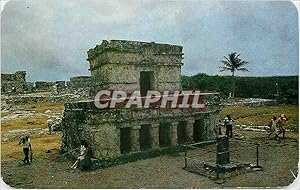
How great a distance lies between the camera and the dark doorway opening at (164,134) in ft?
29.8

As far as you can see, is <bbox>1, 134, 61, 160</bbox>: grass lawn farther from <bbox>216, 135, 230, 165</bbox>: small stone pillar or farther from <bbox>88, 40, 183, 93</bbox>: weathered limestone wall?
<bbox>216, 135, 230, 165</bbox>: small stone pillar

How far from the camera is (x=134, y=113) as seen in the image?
841 cm

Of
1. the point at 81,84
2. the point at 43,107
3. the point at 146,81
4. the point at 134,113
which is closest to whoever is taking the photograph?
the point at 134,113

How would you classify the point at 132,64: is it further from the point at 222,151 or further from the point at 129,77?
the point at 222,151

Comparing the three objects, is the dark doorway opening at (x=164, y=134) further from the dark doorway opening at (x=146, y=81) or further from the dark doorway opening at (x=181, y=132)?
the dark doorway opening at (x=146, y=81)

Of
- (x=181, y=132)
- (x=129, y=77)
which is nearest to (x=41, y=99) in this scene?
(x=129, y=77)

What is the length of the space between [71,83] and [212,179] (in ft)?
32.7

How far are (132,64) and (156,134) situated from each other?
194cm

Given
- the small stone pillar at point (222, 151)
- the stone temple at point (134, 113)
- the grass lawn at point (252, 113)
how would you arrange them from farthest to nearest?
the grass lawn at point (252, 113), the stone temple at point (134, 113), the small stone pillar at point (222, 151)

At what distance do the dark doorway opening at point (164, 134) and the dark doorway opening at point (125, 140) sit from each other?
1.00 meters

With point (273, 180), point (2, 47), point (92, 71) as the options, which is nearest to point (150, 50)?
point (92, 71)

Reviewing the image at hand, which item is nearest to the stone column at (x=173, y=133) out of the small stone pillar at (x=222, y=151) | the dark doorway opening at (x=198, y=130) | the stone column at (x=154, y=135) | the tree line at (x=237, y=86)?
the stone column at (x=154, y=135)

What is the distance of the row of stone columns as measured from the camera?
843cm

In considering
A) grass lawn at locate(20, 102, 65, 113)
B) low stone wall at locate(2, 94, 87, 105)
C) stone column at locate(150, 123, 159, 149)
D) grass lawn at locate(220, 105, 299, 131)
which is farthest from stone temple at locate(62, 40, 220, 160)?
low stone wall at locate(2, 94, 87, 105)
